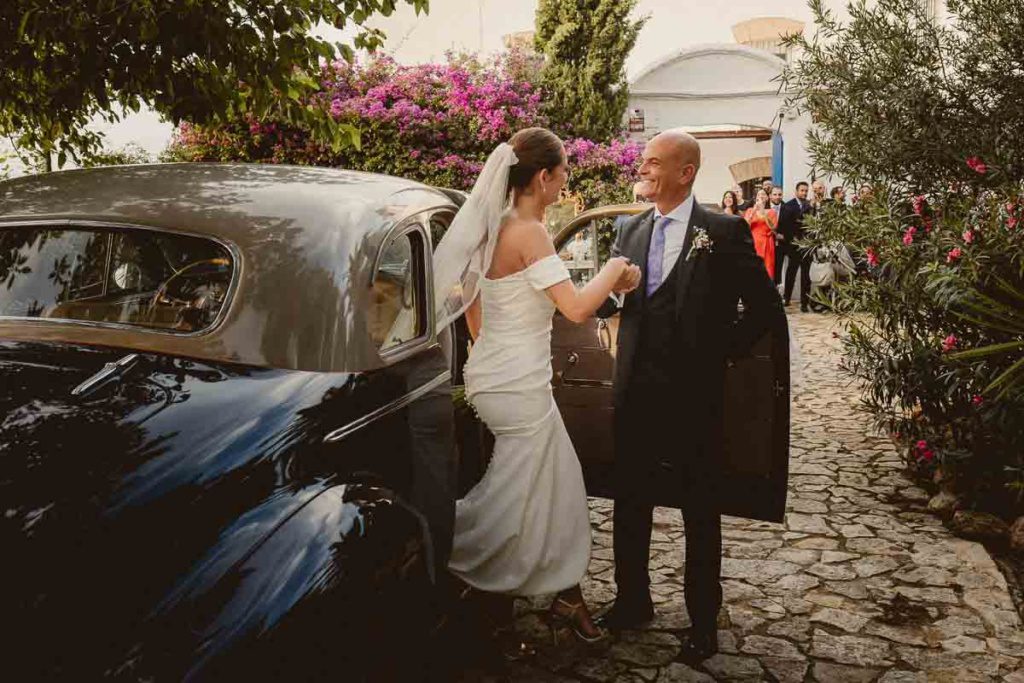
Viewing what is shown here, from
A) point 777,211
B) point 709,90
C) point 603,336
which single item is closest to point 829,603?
point 603,336

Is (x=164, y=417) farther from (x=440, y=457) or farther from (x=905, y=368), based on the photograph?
(x=905, y=368)

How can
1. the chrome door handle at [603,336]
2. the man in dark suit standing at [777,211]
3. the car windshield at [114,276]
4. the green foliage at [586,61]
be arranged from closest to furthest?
Answer: the car windshield at [114,276], the chrome door handle at [603,336], the man in dark suit standing at [777,211], the green foliage at [586,61]

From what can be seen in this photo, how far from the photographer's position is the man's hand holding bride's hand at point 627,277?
363cm

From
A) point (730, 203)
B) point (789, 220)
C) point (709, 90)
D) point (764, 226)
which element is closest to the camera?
point (764, 226)

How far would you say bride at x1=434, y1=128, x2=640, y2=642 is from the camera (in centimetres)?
369

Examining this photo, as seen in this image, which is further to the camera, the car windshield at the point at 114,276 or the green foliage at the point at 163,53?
the green foliage at the point at 163,53

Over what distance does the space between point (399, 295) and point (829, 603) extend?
264cm

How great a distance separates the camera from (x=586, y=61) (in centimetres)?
1920

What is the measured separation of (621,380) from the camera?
3.94m

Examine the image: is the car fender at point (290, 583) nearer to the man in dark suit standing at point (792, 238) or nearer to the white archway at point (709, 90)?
the man in dark suit standing at point (792, 238)

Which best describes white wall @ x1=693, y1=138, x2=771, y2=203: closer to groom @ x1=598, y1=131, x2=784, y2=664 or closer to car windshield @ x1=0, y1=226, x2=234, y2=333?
groom @ x1=598, y1=131, x2=784, y2=664

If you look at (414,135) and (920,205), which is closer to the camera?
(920,205)

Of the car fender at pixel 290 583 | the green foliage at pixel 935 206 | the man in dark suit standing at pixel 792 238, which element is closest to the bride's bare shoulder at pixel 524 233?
the car fender at pixel 290 583

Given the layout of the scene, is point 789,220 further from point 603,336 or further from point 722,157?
point 603,336
